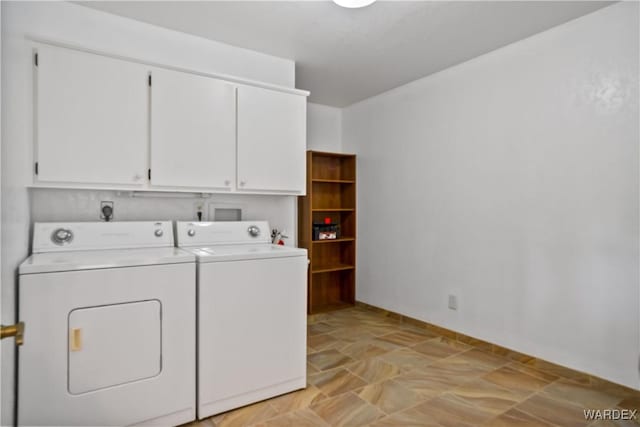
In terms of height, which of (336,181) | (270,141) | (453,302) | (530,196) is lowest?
(453,302)

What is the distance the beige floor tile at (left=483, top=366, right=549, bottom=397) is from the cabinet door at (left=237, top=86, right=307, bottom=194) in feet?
6.44

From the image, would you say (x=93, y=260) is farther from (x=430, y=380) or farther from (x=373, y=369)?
(x=430, y=380)

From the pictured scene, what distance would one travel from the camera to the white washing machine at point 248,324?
2039 millimetres

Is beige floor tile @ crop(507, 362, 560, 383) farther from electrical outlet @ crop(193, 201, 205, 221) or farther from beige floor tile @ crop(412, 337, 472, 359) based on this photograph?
electrical outlet @ crop(193, 201, 205, 221)

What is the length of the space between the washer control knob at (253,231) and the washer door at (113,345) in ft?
3.23

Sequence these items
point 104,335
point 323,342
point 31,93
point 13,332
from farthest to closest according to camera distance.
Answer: point 323,342, point 31,93, point 104,335, point 13,332

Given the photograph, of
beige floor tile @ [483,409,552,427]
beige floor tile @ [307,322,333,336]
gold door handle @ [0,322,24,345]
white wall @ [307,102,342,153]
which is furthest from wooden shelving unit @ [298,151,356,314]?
gold door handle @ [0,322,24,345]

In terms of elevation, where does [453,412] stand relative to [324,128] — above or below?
below

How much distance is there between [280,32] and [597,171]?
2.38 metres

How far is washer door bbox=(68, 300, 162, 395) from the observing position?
1.72 meters

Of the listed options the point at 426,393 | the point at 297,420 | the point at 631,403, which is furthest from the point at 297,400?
the point at 631,403

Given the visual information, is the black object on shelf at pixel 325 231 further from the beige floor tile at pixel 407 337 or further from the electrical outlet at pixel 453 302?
the electrical outlet at pixel 453 302

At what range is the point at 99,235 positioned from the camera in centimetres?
225

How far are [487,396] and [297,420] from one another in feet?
4.00
